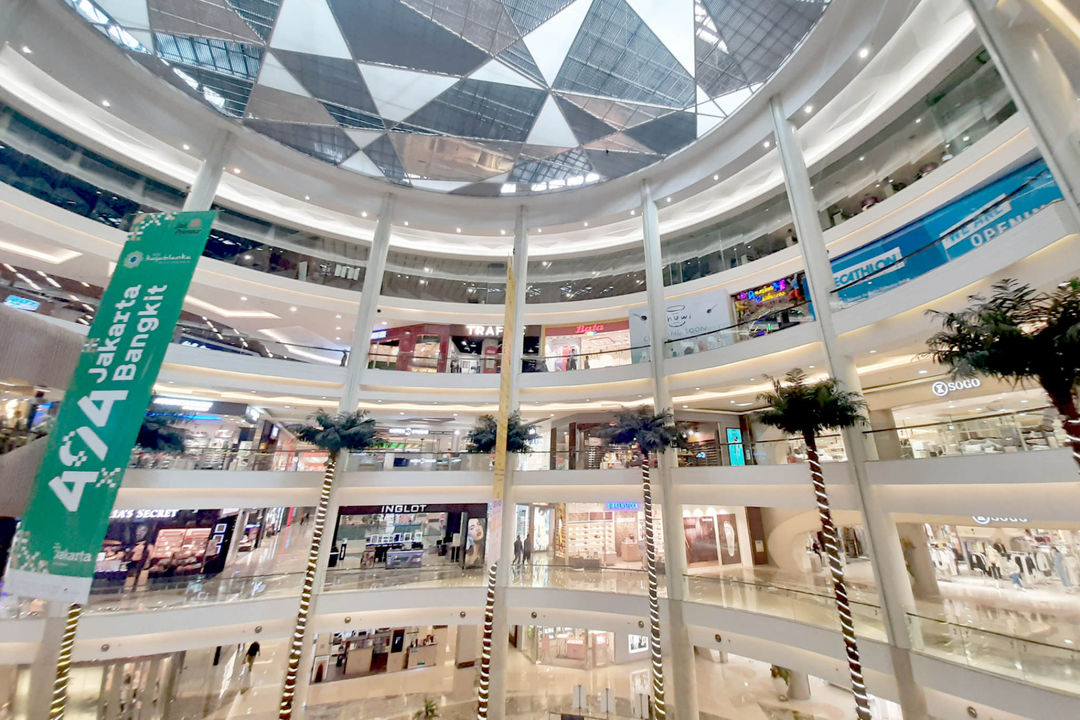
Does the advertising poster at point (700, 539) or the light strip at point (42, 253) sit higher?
the light strip at point (42, 253)

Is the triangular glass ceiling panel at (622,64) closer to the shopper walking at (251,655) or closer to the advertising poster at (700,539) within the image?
the advertising poster at (700,539)

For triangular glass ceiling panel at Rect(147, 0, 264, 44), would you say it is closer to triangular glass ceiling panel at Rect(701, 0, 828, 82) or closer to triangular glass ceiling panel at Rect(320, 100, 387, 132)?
triangular glass ceiling panel at Rect(320, 100, 387, 132)

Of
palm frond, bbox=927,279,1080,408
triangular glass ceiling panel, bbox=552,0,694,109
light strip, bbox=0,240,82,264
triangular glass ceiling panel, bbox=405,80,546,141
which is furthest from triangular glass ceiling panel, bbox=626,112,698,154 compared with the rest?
light strip, bbox=0,240,82,264

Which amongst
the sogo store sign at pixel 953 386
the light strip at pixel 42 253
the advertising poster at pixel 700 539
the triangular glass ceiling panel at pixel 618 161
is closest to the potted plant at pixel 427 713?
the advertising poster at pixel 700 539

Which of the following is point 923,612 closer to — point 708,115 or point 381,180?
point 708,115

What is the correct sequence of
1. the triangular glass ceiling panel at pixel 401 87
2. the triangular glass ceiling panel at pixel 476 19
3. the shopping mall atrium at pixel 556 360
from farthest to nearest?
the triangular glass ceiling panel at pixel 401 87, the triangular glass ceiling panel at pixel 476 19, the shopping mall atrium at pixel 556 360

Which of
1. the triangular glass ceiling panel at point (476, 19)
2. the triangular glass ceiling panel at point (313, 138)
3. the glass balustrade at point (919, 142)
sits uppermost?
the triangular glass ceiling panel at point (476, 19)

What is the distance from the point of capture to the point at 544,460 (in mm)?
14375

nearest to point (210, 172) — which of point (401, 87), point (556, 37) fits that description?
point (401, 87)

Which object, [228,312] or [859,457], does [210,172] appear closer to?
[228,312]

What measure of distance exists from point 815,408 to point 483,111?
1231cm

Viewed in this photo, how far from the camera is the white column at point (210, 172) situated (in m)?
13.0

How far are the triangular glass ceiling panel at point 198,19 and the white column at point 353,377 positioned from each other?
21.3ft

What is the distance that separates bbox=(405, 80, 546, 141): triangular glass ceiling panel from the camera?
1293 centimetres
